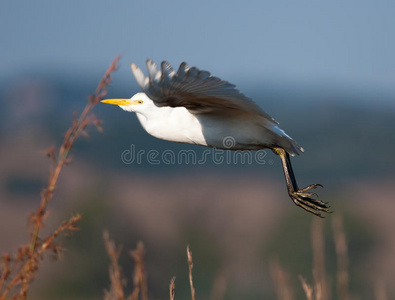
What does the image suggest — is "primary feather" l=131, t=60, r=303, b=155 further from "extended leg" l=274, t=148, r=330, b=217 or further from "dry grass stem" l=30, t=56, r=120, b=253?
"dry grass stem" l=30, t=56, r=120, b=253

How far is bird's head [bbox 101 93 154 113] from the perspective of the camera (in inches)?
156

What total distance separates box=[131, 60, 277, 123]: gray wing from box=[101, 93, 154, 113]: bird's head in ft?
1.95

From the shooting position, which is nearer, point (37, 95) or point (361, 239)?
point (361, 239)

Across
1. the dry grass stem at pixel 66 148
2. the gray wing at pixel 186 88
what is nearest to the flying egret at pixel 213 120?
the gray wing at pixel 186 88

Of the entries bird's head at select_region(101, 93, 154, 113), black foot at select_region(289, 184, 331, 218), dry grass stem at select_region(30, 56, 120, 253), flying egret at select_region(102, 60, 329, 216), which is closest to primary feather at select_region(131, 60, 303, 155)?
flying egret at select_region(102, 60, 329, 216)

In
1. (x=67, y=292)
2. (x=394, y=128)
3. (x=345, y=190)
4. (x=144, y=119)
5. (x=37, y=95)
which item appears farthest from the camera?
(x=37, y=95)

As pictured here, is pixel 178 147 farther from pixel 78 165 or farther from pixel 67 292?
pixel 67 292

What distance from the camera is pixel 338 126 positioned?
41.8 m

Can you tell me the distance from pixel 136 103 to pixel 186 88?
1.13 metres

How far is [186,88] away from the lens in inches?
116

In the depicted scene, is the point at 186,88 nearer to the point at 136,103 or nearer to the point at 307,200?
the point at 136,103

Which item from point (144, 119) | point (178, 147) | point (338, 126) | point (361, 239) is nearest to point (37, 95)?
point (338, 126)

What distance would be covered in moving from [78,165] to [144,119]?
→ 18903 millimetres

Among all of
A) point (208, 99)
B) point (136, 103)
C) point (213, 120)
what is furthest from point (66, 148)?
point (136, 103)
